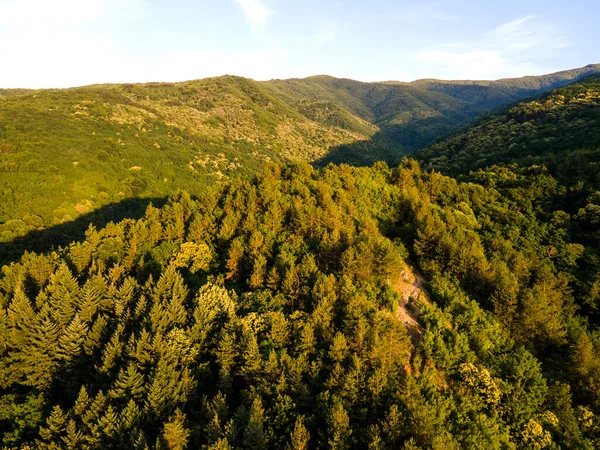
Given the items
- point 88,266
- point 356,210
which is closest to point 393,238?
point 356,210

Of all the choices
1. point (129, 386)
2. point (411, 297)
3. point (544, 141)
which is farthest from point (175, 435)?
point (544, 141)

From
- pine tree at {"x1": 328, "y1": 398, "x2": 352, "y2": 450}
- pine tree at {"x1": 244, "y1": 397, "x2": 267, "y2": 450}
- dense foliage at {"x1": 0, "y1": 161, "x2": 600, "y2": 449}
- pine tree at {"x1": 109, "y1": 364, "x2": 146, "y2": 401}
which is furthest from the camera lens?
pine tree at {"x1": 109, "y1": 364, "x2": 146, "y2": 401}

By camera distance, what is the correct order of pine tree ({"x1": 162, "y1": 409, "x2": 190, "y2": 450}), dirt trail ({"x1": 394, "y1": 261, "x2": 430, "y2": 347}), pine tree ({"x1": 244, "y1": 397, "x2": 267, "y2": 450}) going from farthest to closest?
dirt trail ({"x1": 394, "y1": 261, "x2": 430, "y2": 347}) → pine tree ({"x1": 162, "y1": 409, "x2": 190, "y2": 450}) → pine tree ({"x1": 244, "y1": 397, "x2": 267, "y2": 450})

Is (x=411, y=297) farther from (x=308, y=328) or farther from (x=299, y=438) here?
(x=299, y=438)

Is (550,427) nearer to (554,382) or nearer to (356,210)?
(554,382)

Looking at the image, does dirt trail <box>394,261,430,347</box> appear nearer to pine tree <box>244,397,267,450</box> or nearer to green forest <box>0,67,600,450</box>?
green forest <box>0,67,600,450</box>

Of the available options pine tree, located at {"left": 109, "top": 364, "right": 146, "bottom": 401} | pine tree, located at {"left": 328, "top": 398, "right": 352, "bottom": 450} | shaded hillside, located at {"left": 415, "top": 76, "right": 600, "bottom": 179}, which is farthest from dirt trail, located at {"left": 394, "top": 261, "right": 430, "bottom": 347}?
shaded hillside, located at {"left": 415, "top": 76, "right": 600, "bottom": 179}
